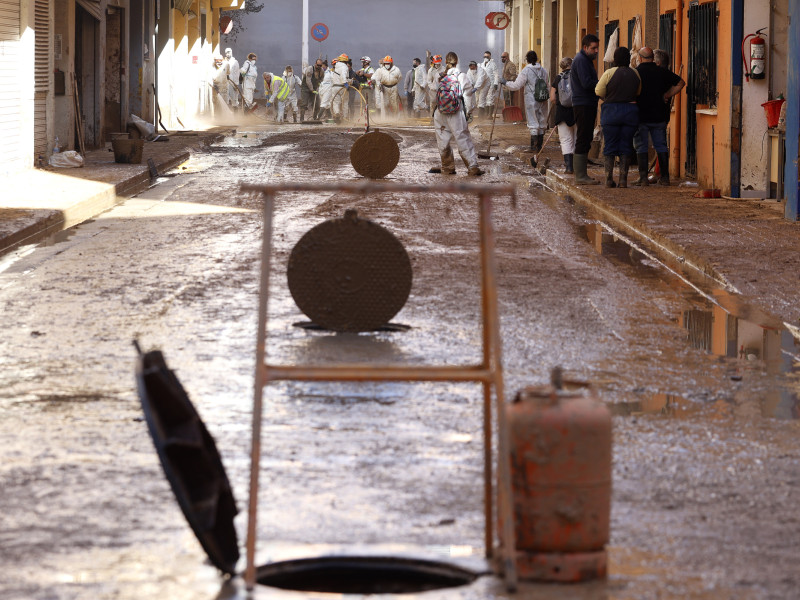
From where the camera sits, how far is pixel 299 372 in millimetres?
4250

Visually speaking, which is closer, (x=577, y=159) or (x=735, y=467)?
(x=735, y=467)

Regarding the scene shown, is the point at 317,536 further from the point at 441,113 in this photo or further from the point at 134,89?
the point at 134,89

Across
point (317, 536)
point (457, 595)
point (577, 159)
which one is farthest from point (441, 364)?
point (577, 159)

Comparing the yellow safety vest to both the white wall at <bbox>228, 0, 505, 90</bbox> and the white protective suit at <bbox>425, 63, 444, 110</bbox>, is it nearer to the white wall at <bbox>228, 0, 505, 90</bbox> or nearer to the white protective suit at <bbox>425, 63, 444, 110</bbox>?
the white protective suit at <bbox>425, 63, 444, 110</bbox>

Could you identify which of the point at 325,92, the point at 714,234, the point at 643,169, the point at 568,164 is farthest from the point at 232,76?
the point at 714,234

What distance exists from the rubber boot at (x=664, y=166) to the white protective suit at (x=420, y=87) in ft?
104

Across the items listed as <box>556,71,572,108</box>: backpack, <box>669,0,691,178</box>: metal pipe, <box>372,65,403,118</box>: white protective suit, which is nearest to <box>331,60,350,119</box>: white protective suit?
<box>372,65,403,118</box>: white protective suit

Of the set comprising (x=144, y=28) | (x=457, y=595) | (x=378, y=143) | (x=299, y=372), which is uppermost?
(x=144, y=28)

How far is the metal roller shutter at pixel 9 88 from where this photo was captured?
67.3ft

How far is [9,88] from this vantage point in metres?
21.0

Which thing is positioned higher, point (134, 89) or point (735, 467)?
point (134, 89)

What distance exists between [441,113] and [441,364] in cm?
1450

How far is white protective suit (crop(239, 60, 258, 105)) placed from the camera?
159 ft

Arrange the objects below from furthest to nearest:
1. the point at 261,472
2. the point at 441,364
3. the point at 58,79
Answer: the point at 58,79 → the point at 441,364 → the point at 261,472
